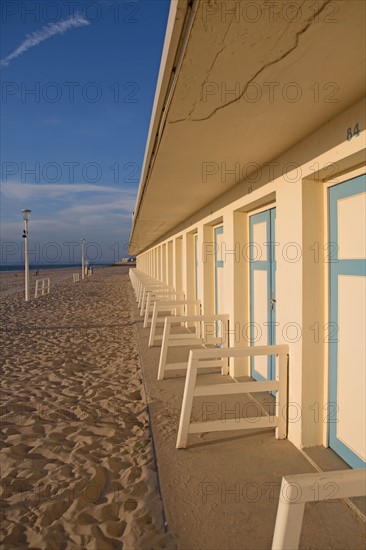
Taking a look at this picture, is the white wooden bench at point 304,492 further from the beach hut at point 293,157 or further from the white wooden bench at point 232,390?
the white wooden bench at point 232,390

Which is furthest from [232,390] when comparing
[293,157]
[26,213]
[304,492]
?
[26,213]

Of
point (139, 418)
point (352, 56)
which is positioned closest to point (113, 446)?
point (139, 418)

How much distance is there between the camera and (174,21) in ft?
5.08

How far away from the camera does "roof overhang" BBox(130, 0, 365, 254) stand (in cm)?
153

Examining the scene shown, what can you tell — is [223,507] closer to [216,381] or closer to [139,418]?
[139,418]

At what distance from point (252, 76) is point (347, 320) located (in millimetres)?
1772

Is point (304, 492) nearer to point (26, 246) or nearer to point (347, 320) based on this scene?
point (347, 320)

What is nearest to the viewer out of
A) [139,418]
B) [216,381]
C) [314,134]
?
[314,134]

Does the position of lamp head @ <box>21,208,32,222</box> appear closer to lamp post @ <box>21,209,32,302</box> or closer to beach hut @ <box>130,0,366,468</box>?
lamp post @ <box>21,209,32,302</box>

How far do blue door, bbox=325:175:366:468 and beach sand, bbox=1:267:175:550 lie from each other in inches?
56.0

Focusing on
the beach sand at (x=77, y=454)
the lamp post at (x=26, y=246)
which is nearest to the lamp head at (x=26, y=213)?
the lamp post at (x=26, y=246)

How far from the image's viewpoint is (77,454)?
3.11 metres

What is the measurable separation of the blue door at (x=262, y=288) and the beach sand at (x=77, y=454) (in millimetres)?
1462

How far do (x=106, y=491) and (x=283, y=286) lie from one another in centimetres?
210
